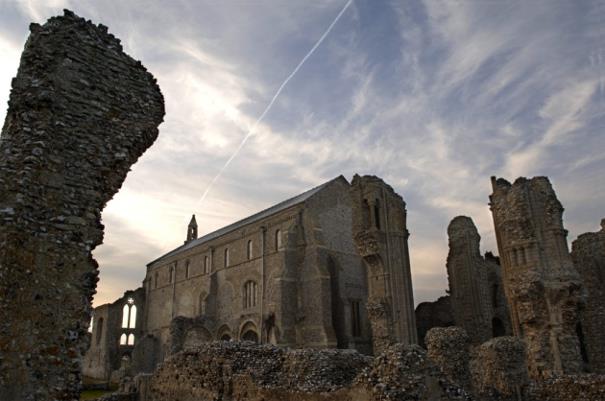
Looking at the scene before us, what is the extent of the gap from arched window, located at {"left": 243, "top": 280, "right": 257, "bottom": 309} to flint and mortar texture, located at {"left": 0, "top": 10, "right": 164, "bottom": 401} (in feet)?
83.4

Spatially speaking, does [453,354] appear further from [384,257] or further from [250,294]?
Answer: [250,294]

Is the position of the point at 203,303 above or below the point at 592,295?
above

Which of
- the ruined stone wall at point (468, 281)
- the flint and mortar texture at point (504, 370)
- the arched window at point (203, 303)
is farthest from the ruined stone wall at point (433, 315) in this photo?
the arched window at point (203, 303)

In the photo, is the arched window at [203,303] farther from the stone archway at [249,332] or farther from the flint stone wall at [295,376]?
the flint stone wall at [295,376]

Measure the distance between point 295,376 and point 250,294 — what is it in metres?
21.9

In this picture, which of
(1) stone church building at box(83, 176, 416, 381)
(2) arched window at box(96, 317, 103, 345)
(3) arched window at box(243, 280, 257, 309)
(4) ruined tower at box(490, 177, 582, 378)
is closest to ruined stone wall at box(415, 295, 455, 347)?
(1) stone church building at box(83, 176, 416, 381)

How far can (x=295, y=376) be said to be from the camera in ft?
32.2

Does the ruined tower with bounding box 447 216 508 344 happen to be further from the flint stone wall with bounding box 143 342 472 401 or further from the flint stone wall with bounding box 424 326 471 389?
the flint stone wall with bounding box 143 342 472 401

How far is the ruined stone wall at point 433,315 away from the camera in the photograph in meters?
26.2

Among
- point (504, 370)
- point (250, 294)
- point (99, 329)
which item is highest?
point (250, 294)

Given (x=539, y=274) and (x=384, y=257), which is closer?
(x=539, y=274)

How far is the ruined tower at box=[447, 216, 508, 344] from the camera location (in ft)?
77.0

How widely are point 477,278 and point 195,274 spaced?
23162 millimetres

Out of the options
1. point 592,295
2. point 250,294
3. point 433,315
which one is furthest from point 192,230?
point 592,295
